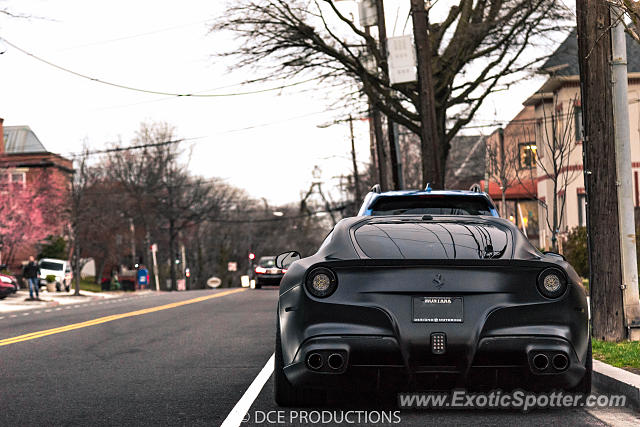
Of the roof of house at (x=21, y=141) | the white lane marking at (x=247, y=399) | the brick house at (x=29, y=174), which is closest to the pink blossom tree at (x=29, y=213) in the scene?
the brick house at (x=29, y=174)

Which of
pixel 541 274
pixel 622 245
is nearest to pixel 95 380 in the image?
pixel 541 274

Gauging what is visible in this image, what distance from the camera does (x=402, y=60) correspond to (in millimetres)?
25141

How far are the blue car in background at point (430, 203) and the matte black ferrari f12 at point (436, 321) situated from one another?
11.0ft

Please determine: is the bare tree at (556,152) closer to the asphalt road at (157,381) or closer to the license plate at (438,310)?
the asphalt road at (157,381)

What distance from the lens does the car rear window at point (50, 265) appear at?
6188cm

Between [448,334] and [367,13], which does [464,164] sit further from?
[448,334]

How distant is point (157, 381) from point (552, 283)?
426cm

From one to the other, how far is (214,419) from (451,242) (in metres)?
2.16

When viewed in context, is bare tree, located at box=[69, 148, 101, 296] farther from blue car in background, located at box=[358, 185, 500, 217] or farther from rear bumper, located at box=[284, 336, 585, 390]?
rear bumper, located at box=[284, 336, 585, 390]

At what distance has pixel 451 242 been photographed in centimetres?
692

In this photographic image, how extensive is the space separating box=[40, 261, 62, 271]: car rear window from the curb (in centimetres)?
5663

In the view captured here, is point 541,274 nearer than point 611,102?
Yes

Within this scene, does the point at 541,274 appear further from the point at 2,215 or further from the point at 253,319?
the point at 2,215

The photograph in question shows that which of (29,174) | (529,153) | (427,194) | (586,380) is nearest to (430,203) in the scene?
(427,194)
